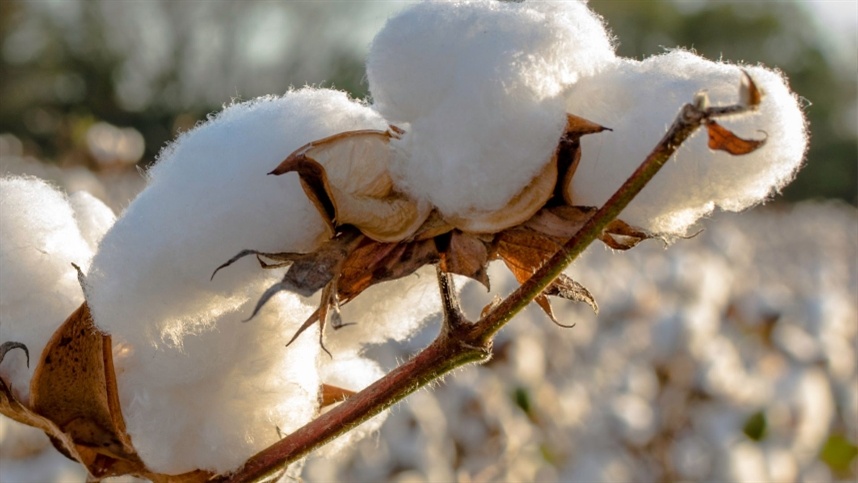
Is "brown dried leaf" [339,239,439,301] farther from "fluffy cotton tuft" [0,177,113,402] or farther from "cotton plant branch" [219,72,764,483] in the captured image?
"fluffy cotton tuft" [0,177,113,402]

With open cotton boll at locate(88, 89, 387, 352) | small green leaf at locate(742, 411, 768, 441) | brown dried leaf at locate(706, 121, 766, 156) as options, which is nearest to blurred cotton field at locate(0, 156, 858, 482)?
small green leaf at locate(742, 411, 768, 441)

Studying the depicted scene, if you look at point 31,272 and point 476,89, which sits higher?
point 476,89

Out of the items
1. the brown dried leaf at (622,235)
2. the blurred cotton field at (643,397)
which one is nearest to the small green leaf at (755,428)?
the blurred cotton field at (643,397)

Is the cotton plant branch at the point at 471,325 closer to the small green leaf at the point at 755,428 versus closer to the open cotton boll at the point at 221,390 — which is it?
the open cotton boll at the point at 221,390

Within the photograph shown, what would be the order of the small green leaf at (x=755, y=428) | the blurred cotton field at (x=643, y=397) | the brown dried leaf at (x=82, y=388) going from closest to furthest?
the brown dried leaf at (x=82, y=388)
the blurred cotton field at (x=643, y=397)
the small green leaf at (x=755, y=428)

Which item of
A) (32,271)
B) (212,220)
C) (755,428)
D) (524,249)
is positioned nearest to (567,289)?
(524,249)

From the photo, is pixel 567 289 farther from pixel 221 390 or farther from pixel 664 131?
pixel 221 390

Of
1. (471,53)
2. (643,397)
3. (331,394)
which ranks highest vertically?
(471,53)
